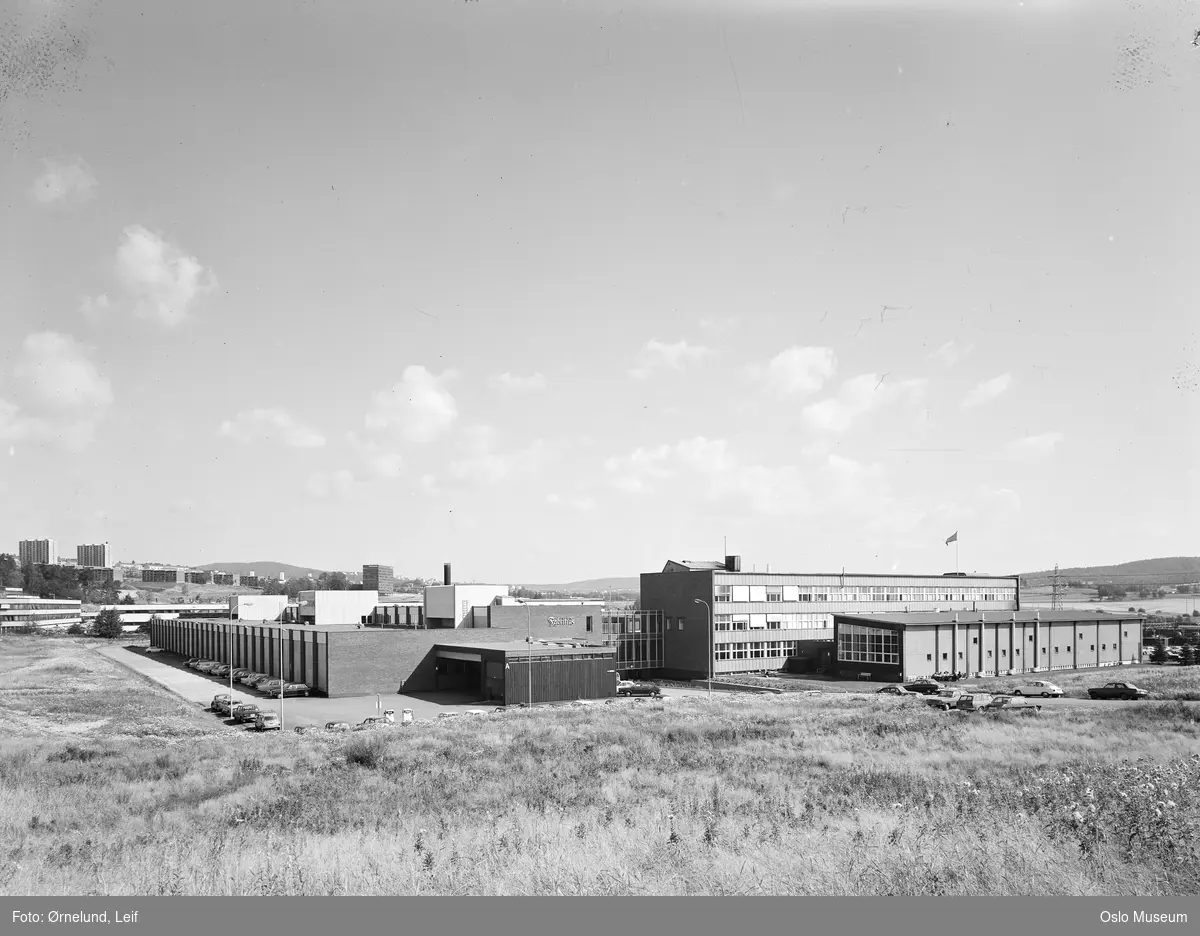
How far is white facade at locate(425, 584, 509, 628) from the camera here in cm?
8300

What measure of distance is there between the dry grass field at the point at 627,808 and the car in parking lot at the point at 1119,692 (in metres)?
14.5

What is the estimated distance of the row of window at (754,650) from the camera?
8094cm

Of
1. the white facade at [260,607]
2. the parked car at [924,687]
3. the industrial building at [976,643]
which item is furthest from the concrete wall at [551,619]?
the white facade at [260,607]

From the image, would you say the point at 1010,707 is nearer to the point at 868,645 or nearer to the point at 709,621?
the point at 868,645

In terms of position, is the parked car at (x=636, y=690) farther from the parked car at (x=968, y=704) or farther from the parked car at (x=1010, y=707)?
the parked car at (x=1010, y=707)

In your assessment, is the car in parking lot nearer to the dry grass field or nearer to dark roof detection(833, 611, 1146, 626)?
the dry grass field

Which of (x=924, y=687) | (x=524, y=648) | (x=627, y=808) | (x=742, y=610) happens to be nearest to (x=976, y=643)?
(x=924, y=687)

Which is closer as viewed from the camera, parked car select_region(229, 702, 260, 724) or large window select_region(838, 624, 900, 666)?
parked car select_region(229, 702, 260, 724)

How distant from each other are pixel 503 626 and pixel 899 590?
154 feet

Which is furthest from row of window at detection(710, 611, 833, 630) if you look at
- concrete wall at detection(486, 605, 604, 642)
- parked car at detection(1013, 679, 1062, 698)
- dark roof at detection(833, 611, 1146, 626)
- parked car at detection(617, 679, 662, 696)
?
parked car at detection(1013, 679, 1062, 698)

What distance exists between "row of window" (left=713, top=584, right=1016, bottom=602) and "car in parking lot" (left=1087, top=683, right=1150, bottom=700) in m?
31.8

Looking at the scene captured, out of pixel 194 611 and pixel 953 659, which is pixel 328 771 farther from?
pixel 194 611

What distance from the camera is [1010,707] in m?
47.9

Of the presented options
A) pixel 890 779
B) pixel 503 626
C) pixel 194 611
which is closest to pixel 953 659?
pixel 503 626
